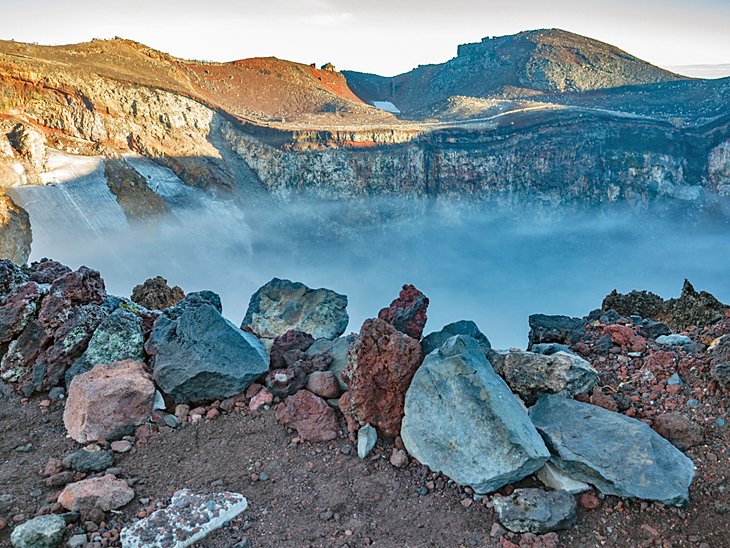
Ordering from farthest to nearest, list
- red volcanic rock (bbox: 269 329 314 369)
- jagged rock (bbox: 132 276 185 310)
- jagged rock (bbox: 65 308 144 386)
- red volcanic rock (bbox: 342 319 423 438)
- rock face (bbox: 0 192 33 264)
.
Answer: rock face (bbox: 0 192 33 264) → jagged rock (bbox: 132 276 185 310) → red volcanic rock (bbox: 269 329 314 369) → jagged rock (bbox: 65 308 144 386) → red volcanic rock (bbox: 342 319 423 438)

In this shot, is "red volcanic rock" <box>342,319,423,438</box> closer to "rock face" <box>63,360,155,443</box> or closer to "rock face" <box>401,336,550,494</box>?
"rock face" <box>401,336,550,494</box>

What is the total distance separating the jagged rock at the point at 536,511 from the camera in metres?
3.83

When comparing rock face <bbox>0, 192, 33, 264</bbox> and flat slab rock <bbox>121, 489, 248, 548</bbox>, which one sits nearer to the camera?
flat slab rock <bbox>121, 489, 248, 548</bbox>

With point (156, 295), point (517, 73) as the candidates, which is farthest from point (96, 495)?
point (517, 73)

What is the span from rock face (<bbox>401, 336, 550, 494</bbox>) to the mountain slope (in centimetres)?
6417

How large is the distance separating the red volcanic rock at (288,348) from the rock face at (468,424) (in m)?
1.71

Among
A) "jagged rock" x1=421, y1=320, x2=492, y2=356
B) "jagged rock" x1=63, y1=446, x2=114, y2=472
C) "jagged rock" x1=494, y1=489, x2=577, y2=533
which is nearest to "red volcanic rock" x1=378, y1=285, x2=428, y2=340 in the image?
"jagged rock" x1=421, y1=320, x2=492, y2=356

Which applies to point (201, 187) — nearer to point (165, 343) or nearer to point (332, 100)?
point (332, 100)

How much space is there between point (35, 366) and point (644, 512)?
244 inches

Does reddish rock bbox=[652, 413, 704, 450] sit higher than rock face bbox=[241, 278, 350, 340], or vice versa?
reddish rock bbox=[652, 413, 704, 450]

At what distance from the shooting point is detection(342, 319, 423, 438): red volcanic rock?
5012mm

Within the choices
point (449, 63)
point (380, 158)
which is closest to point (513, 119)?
point (380, 158)

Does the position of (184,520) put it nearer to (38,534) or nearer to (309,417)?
(38,534)

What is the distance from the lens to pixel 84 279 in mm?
6680
